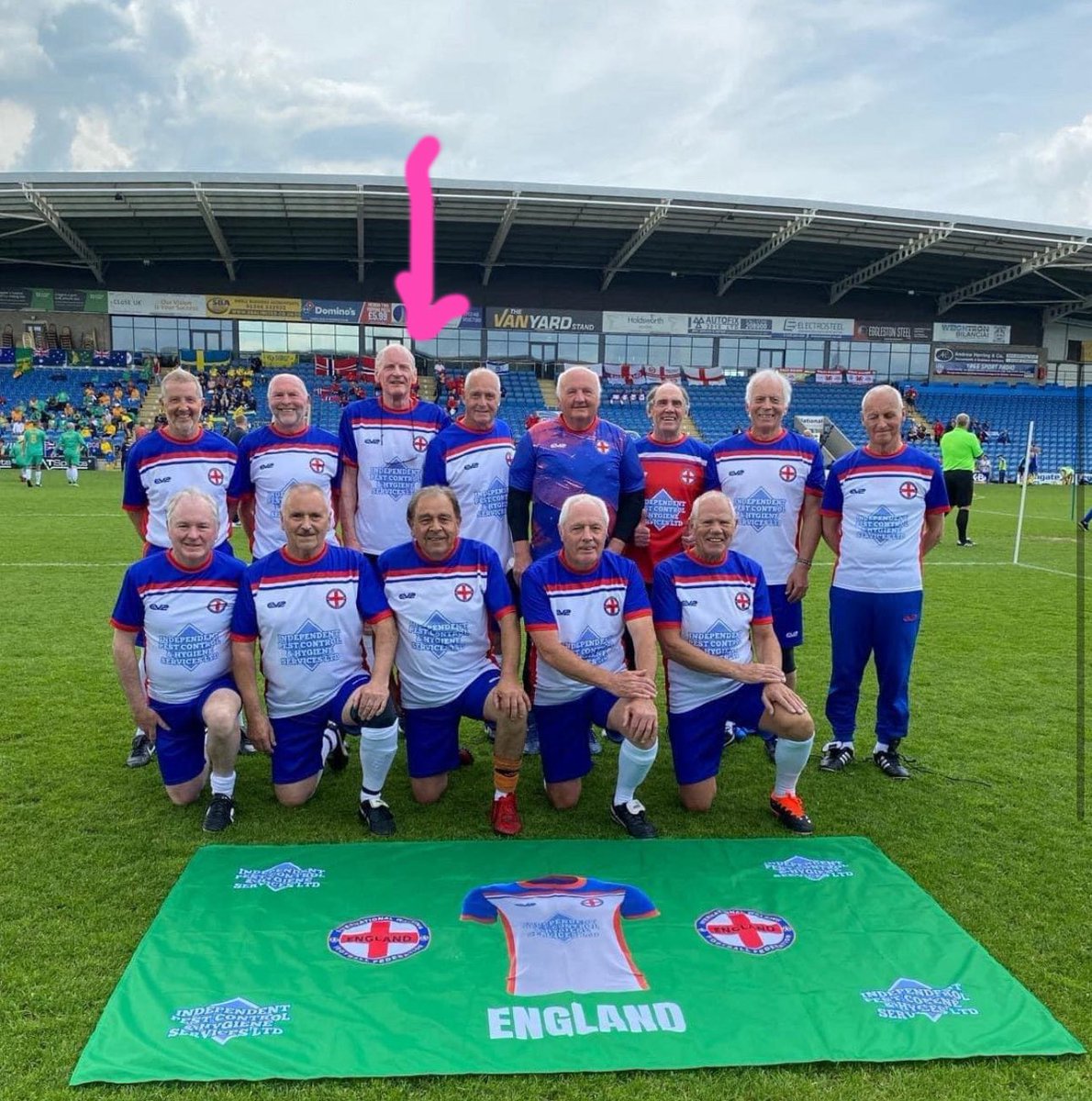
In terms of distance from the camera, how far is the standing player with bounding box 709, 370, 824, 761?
4551 mm

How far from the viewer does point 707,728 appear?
3.96 meters

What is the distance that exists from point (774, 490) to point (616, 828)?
6.53 feet

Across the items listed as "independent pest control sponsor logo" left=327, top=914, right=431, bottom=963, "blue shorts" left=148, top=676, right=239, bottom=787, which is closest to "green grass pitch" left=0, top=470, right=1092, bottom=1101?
"blue shorts" left=148, top=676, right=239, bottom=787

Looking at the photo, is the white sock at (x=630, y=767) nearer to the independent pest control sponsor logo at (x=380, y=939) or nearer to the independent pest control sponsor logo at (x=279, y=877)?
the independent pest control sponsor logo at (x=380, y=939)

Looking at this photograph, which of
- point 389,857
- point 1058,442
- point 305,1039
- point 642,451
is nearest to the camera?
point 305,1039

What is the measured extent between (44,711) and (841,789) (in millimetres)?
4652

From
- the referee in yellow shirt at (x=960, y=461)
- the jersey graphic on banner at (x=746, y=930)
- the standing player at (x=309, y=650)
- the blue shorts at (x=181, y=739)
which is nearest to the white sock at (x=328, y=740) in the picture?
the standing player at (x=309, y=650)

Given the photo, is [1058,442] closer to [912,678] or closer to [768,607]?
[912,678]

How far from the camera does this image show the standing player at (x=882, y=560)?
4391mm

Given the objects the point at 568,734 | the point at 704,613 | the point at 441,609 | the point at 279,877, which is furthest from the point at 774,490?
the point at 279,877

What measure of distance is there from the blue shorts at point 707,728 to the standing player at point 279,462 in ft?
7.03

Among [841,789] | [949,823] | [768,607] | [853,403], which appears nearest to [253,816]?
[768,607]

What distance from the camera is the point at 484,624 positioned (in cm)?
402

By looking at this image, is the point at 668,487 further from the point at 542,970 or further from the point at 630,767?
the point at 542,970
